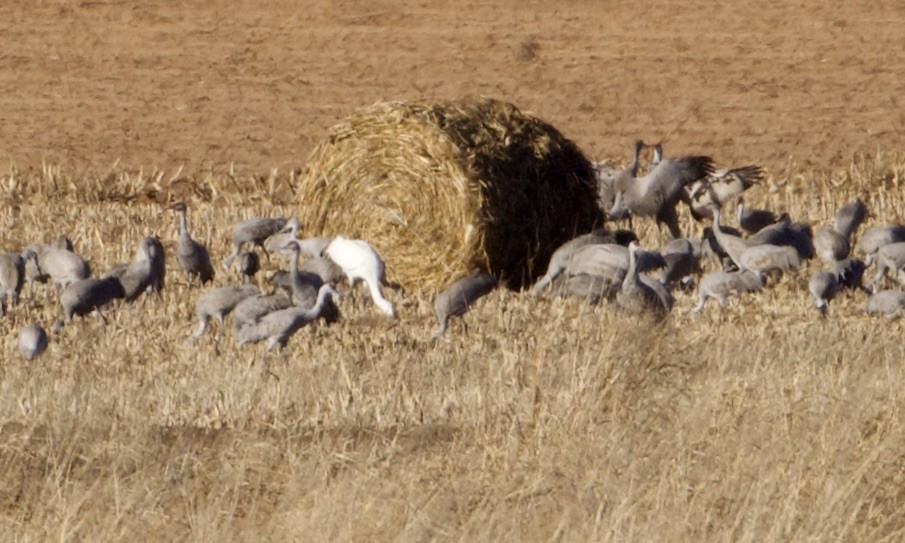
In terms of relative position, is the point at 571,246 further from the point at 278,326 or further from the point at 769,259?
the point at 278,326

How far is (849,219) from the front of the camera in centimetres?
1201

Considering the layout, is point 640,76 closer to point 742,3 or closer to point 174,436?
point 742,3

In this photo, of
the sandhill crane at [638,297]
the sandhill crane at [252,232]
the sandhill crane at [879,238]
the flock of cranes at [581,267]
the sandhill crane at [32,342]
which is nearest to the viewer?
the sandhill crane at [32,342]

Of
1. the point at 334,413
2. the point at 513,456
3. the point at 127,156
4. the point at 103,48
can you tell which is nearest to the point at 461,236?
the point at 334,413

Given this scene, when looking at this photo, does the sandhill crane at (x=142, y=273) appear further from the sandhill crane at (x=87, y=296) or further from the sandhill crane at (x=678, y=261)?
the sandhill crane at (x=678, y=261)

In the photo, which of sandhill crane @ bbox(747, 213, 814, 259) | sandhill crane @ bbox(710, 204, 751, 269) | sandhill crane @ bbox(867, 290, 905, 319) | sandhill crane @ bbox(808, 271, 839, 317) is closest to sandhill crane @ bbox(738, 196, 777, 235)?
sandhill crane @ bbox(710, 204, 751, 269)

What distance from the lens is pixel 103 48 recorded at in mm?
23578

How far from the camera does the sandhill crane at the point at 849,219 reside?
12.0m

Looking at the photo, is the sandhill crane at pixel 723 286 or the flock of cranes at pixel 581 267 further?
the sandhill crane at pixel 723 286

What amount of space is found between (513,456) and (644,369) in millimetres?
821

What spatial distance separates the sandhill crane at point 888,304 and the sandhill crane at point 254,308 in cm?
332

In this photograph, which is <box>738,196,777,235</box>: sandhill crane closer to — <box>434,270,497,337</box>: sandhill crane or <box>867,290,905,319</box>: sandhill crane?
<box>867,290,905,319</box>: sandhill crane

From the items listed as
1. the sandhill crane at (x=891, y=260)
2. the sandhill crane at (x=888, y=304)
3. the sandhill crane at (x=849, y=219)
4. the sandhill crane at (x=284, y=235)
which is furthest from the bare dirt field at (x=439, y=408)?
the sandhill crane at (x=849, y=219)

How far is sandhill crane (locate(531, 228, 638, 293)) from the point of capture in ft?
33.8
